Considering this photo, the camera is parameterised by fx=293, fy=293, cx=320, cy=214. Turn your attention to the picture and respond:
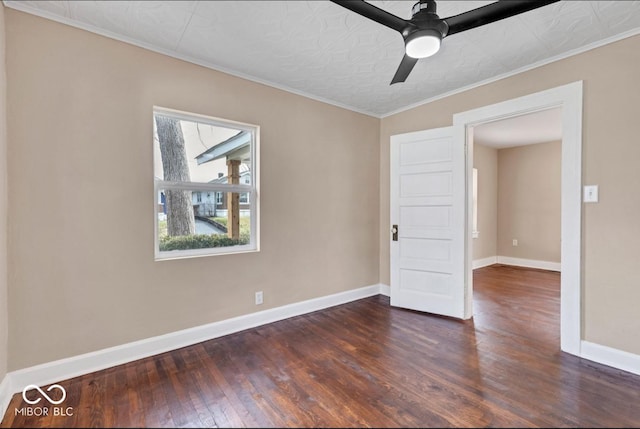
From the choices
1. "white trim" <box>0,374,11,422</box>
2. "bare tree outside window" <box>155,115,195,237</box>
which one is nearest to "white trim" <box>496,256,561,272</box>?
"bare tree outside window" <box>155,115,195,237</box>

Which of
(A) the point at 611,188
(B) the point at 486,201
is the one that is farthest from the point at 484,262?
(A) the point at 611,188

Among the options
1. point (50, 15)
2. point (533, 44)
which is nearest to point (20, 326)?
point (50, 15)

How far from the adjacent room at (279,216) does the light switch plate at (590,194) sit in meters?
0.02

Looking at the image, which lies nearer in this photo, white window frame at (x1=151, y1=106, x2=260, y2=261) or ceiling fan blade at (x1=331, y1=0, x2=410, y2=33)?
ceiling fan blade at (x1=331, y1=0, x2=410, y2=33)

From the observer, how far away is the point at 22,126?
6.25 feet

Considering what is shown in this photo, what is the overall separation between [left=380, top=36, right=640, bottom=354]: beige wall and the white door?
0.98 metres

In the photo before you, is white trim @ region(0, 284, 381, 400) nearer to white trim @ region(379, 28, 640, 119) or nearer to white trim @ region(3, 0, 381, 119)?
white trim @ region(3, 0, 381, 119)

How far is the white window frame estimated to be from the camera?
2455mm

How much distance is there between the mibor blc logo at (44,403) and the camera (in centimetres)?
171

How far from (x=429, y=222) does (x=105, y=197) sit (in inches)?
119

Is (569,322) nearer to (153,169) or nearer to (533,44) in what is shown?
(533,44)

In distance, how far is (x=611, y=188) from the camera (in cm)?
219

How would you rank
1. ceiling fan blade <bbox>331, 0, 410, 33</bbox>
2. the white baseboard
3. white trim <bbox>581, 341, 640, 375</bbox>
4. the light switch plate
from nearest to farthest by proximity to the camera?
ceiling fan blade <bbox>331, 0, 410, 33</bbox> < the white baseboard < white trim <bbox>581, 341, 640, 375</bbox> < the light switch plate

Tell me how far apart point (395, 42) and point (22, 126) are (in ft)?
8.68
